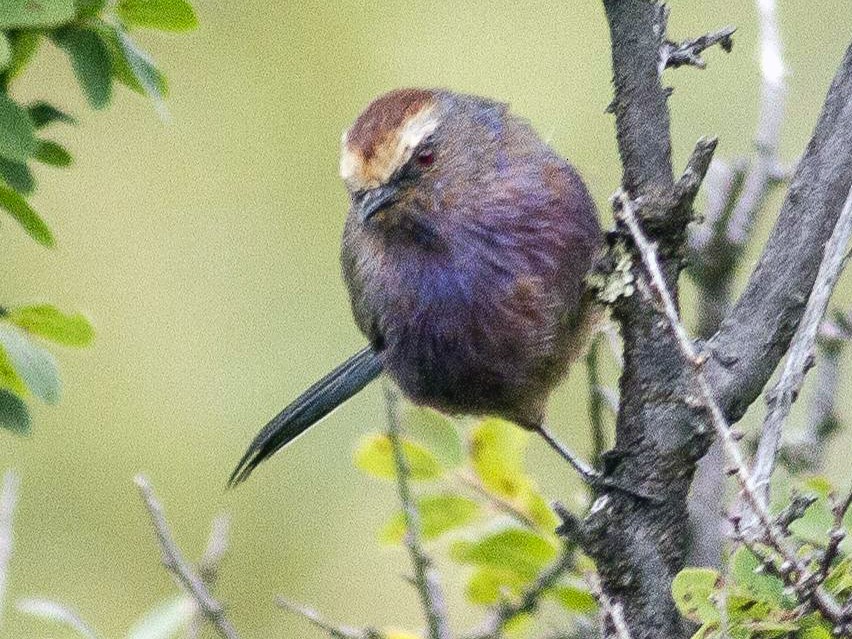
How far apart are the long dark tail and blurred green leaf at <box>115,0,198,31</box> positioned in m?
1.47

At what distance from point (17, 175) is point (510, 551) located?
4.03 ft

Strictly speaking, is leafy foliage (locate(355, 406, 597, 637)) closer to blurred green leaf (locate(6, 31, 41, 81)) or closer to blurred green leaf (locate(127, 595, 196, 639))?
blurred green leaf (locate(127, 595, 196, 639))

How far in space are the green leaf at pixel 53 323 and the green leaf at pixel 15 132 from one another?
0.40m

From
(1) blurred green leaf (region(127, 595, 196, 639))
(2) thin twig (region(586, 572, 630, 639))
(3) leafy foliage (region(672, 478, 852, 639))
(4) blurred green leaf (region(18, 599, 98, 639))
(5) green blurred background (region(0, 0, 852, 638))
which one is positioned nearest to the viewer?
(3) leafy foliage (region(672, 478, 852, 639))

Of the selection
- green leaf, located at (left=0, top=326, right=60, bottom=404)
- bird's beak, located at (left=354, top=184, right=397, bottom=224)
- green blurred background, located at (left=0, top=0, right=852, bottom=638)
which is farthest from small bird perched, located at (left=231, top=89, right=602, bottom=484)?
green blurred background, located at (left=0, top=0, right=852, bottom=638)

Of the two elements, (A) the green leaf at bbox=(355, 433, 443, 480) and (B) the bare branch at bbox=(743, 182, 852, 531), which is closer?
(B) the bare branch at bbox=(743, 182, 852, 531)

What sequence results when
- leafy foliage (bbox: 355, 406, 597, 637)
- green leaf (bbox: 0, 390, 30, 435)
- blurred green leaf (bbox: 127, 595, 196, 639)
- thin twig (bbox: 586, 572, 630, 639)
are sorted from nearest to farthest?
thin twig (bbox: 586, 572, 630, 639) < green leaf (bbox: 0, 390, 30, 435) < blurred green leaf (bbox: 127, 595, 196, 639) < leafy foliage (bbox: 355, 406, 597, 637)

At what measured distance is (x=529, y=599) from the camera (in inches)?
115

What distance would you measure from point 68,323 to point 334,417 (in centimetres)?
405

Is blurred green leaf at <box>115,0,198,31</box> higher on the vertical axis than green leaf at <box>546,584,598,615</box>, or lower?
higher

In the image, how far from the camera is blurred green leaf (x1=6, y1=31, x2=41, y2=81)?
2.38m

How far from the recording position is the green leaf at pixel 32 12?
222 cm

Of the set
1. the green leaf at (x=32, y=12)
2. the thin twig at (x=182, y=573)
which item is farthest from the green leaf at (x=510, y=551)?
the green leaf at (x=32, y=12)

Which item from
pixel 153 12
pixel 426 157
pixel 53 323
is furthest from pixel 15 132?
pixel 426 157
